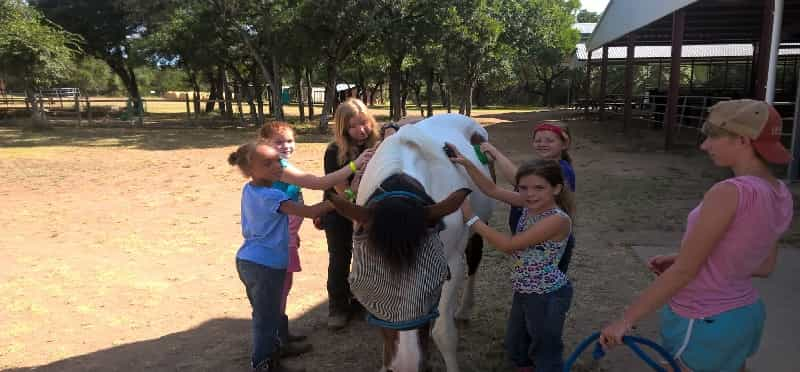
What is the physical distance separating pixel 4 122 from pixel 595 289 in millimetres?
28500

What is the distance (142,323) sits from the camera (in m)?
3.75

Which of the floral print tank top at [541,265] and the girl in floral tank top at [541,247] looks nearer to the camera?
the girl in floral tank top at [541,247]

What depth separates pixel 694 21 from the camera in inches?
623

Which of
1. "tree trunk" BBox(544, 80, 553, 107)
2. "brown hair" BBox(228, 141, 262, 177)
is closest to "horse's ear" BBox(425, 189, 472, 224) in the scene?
"brown hair" BBox(228, 141, 262, 177)

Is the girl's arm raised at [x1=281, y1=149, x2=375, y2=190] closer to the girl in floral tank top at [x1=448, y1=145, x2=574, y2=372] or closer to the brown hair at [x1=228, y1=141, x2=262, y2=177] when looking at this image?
the brown hair at [x1=228, y1=141, x2=262, y2=177]

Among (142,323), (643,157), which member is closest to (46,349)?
(142,323)

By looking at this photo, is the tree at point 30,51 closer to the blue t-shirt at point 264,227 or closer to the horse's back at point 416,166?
the blue t-shirt at point 264,227

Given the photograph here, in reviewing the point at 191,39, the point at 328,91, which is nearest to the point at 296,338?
the point at 328,91

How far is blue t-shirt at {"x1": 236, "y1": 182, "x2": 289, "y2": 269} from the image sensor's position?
2.62m

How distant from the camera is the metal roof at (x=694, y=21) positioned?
1211cm

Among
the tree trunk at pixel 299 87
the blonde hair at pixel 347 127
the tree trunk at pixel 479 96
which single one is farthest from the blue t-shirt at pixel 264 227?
the tree trunk at pixel 479 96

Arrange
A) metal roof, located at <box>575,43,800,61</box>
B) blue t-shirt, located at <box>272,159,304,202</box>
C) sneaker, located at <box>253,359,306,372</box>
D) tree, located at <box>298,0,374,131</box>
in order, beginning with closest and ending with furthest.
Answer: sneaker, located at <box>253,359,306,372</box>, blue t-shirt, located at <box>272,159,304,202</box>, tree, located at <box>298,0,374,131</box>, metal roof, located at <box>575,43,800,61</box>

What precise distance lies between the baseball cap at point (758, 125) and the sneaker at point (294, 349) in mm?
2679

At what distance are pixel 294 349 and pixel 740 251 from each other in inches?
102
